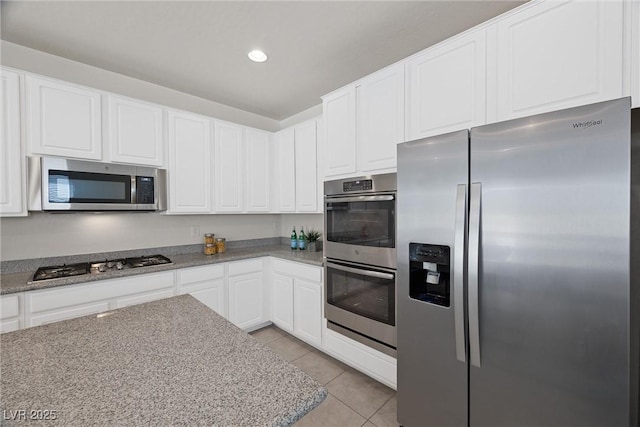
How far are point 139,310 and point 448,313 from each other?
1.55 metres

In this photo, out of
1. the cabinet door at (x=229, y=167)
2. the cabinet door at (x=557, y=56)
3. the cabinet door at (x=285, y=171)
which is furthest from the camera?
the cabinet door at (x=285, y=171)

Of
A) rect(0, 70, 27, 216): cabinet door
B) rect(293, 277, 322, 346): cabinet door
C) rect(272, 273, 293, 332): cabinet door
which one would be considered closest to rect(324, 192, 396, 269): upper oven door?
rect(293, 277, 322, 346): cabinet door

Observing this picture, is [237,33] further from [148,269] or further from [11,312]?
[11,312]

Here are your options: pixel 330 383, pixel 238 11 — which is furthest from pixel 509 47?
pixel 330 383

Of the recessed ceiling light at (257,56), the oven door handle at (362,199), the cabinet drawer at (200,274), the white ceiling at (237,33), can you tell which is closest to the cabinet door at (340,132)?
the oven door handle at (362,199)

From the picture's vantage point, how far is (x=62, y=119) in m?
2.08

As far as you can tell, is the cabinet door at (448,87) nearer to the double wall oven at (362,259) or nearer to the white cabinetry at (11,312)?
the double wall oven at (362,259)

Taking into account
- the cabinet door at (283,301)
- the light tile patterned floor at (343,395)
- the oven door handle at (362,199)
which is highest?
the oven door handle at (362,199)

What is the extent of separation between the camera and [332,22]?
1.88 meters

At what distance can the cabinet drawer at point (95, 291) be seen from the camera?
6.13ft

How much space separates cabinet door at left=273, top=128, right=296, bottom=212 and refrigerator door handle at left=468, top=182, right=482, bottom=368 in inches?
81.7

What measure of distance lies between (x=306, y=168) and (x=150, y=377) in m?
2.44

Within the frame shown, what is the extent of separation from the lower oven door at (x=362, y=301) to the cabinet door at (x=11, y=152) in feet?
7.71

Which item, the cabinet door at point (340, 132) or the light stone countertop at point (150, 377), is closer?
the light stone countertop at point (150, 377)
